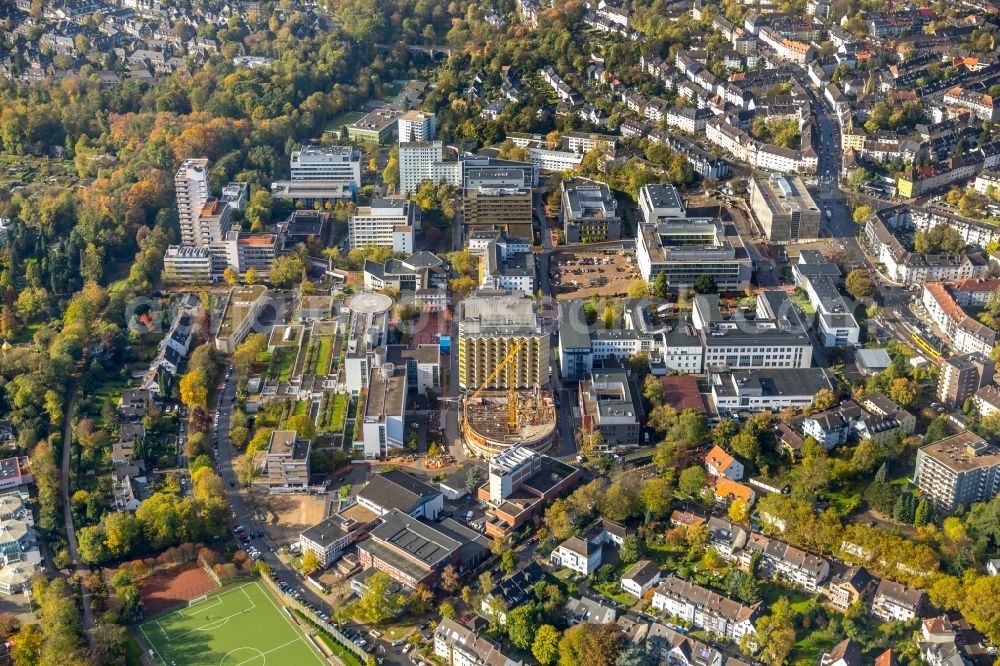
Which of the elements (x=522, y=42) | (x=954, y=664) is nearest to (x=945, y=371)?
(x=954, y=664)

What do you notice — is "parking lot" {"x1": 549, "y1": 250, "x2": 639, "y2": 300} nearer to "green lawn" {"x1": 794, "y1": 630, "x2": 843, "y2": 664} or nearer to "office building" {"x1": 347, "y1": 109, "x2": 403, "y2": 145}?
"office building" {"x1": 347, "y1": 109, "x2": 403, "y2": 145}

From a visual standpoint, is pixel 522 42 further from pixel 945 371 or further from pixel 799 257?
pixel 945 371

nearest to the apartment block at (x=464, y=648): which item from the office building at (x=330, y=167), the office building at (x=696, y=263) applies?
the office building at (x=696, y=263)

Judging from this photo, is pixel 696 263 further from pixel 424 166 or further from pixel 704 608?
pixel 704 608

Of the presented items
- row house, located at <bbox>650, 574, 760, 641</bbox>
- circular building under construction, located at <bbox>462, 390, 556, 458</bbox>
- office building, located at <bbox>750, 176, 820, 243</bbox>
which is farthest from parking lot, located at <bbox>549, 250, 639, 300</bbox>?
row house, located at <bbox>650, 574, 760, 641</bbox>

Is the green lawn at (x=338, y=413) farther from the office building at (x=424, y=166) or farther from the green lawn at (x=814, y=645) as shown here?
the office building at (x=424, y=166)
